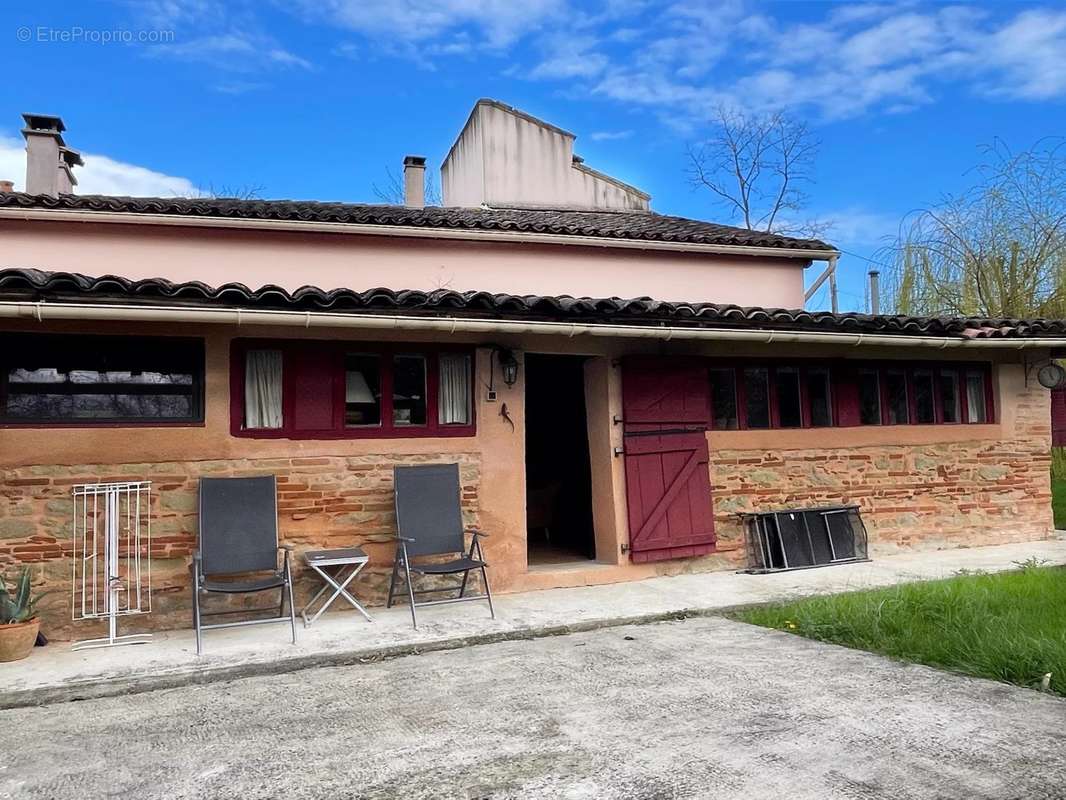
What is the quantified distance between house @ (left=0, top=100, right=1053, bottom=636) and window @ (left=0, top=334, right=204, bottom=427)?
0.6 inches

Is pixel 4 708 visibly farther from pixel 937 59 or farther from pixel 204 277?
pixel 937 59

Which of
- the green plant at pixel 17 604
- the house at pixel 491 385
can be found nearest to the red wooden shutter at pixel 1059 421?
the house at pixel 491 385

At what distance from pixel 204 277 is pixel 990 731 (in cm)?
849

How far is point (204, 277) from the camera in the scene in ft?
28.8

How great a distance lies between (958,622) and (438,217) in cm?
699

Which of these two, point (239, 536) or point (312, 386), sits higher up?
point (312, 386)

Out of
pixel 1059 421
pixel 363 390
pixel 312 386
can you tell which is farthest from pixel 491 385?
pixel 1059 421

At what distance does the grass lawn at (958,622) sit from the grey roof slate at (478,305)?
242cm

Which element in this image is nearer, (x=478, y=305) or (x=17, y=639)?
(x=17, y=639)

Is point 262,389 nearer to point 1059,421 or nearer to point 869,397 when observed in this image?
point 869,397

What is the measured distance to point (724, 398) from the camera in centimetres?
765

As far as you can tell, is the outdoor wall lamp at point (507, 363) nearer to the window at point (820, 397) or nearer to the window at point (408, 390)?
the window at point (408, 390)

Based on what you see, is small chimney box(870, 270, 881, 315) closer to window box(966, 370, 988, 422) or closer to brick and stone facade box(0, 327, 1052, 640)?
brick and stone facade box(0, 327, 1052, 640)

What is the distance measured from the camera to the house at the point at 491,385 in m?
5.47
